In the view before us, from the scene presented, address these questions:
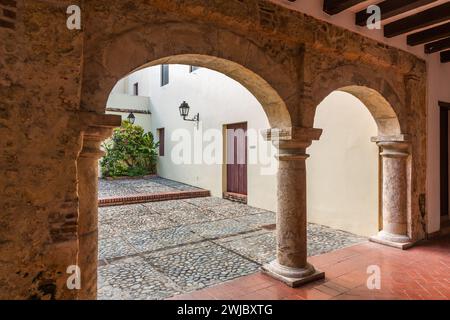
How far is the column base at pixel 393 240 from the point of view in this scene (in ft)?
13.6

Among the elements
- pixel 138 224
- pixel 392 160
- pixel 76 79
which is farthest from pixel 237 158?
pixel 76 79

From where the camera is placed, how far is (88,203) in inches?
84.7

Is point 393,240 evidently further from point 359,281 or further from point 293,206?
point 293,206

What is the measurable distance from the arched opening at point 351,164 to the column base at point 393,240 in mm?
234

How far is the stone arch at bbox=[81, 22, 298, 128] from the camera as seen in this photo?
82.5 inches

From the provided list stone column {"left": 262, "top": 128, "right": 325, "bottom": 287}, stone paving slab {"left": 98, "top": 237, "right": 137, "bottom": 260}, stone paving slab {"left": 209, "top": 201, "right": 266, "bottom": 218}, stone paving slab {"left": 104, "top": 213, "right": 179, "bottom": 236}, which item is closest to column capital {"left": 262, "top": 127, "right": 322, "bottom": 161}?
stone column {"left": 262, "top": 128, "right": 325, "bottom": 287}

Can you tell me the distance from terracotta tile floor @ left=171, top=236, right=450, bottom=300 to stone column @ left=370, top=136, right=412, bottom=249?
1.12 feet

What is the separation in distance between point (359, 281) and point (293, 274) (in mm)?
714

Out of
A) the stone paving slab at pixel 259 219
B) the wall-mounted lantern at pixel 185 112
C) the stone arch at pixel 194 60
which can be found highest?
the wall-mounted lantern at pixel 185 112

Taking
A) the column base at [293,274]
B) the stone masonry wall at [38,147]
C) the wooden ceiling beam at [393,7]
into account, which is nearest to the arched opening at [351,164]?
the wooden ceiling beam at [393,7]

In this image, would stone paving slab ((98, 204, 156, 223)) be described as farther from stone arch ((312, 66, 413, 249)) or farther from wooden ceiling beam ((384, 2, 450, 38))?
wooden ceiling beam ((384, 2, 450, 38))

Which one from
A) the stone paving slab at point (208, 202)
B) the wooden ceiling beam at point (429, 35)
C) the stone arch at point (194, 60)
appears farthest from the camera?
the stone paving slab at point (208, 202)

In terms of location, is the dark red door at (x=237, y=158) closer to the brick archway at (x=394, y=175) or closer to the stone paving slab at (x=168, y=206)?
the stone paving slab at (x=168, y=206)
